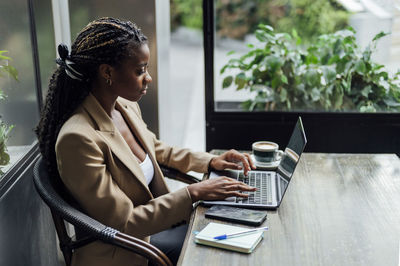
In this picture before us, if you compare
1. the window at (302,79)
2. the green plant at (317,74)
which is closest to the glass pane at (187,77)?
the window at (302,79)

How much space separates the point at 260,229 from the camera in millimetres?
1396

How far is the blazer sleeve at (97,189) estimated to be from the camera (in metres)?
1.44

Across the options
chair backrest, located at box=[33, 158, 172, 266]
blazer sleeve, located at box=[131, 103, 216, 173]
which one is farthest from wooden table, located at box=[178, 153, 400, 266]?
blazer sleeve, located at box=[131, 103, 216, 173]

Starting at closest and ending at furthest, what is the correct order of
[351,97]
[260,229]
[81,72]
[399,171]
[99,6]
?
[260,229] → [81,72] → [399,171] → [99,6] → [351,97]

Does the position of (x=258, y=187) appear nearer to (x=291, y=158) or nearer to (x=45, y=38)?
(x=291, y=158)

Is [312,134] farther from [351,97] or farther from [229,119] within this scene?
[229,119]

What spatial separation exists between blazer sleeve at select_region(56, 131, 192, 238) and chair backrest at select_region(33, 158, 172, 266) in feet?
0.17

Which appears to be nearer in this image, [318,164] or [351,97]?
[318,164]

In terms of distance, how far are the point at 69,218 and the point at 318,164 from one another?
1.10 m

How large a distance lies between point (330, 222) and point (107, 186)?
28.3 inches

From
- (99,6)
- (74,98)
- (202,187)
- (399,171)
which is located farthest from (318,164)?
(99,6)

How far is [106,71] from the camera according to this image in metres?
1.59

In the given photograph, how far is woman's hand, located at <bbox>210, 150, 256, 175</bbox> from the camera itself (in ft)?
6.20

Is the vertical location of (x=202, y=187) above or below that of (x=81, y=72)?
below
